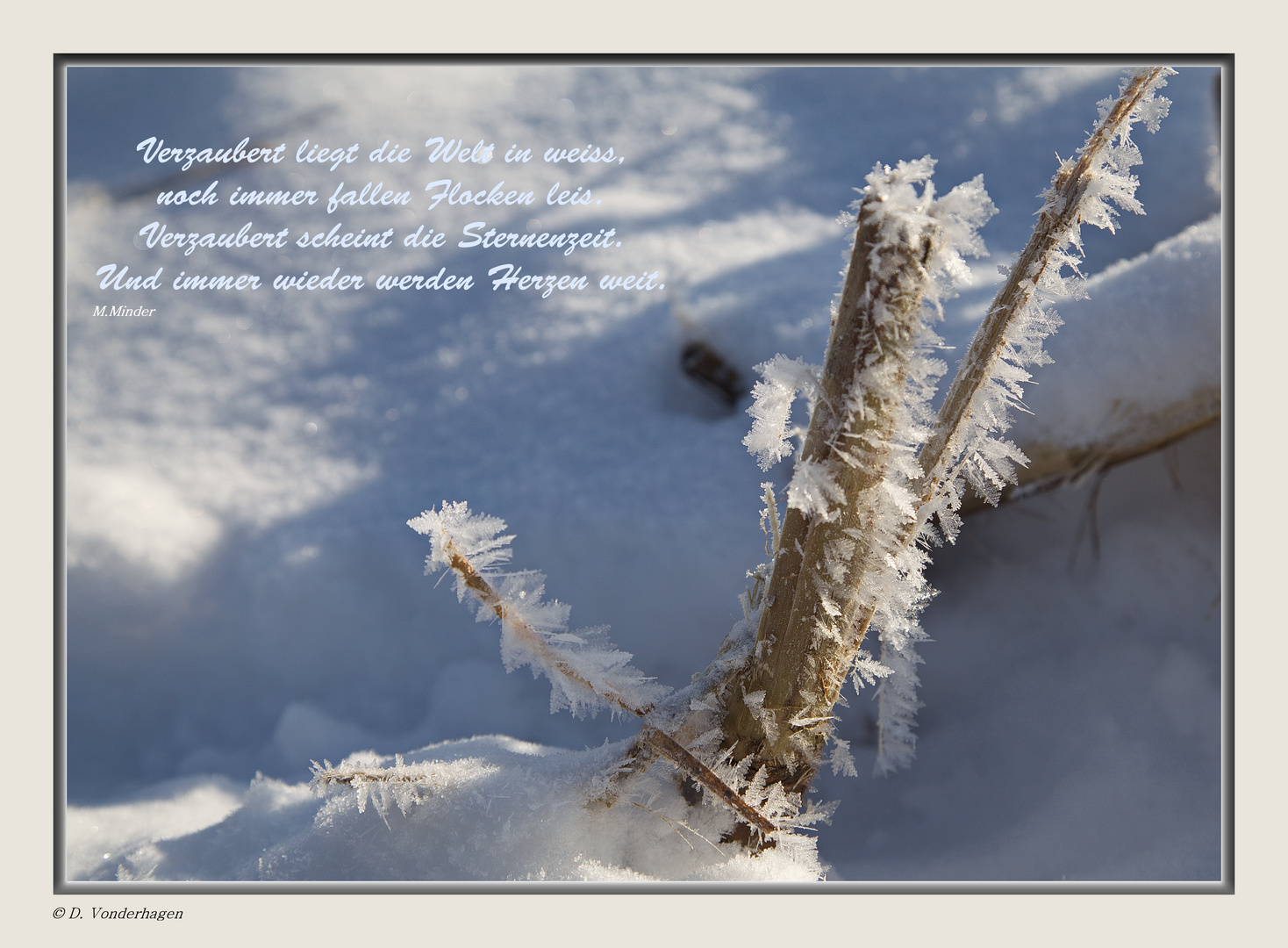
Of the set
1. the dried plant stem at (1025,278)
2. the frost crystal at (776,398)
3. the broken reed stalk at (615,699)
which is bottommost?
the broken reed stalk at (615,699)

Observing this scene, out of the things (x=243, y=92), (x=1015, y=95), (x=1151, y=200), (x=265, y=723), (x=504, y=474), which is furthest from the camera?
(x=243, y=92)

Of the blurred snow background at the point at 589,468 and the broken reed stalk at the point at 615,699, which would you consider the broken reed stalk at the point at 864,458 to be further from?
the blurred snow background at the point at 589,468

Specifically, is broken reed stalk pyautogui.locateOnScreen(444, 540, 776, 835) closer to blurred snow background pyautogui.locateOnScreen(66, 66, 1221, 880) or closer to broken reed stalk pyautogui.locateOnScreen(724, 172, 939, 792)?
broken reed stalk pyautogui.locateOnScreen(724, 172, 939, 792)

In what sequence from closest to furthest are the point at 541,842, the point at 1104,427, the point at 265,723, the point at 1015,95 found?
1. the point at 541,842
2. the point at 1104,427
3. the point at 265,723
4. the point at 1015,95

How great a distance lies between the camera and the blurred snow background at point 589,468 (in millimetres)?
1003

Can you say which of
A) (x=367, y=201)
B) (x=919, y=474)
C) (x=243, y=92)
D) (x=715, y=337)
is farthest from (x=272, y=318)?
(x=919, y=474)

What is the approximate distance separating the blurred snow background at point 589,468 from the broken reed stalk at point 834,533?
1.03 ft

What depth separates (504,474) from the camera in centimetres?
135

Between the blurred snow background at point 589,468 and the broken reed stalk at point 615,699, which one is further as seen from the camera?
the blurred snow background at point 589,468

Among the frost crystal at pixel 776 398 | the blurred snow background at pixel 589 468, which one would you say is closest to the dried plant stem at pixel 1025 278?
the frost crystal at pixel 776 398

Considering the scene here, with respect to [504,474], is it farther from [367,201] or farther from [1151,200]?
[1151,200]

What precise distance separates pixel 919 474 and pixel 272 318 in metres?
1.57

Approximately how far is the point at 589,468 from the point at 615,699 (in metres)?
0.70

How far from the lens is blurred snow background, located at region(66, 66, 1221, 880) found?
1003mm
